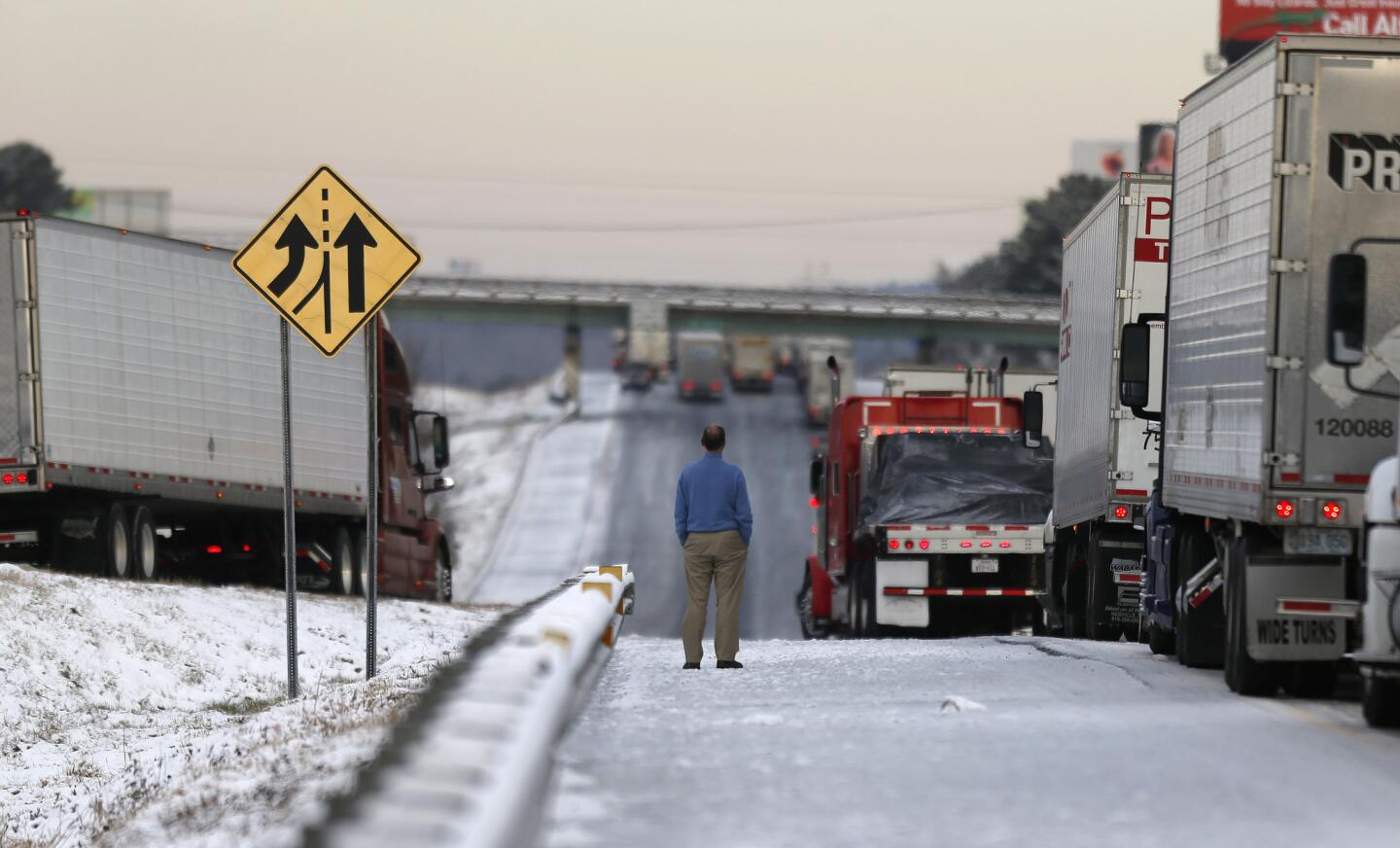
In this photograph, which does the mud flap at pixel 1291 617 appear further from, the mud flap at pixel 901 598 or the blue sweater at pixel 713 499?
the mud flap at pixel 901 598

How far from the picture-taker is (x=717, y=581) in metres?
14.5

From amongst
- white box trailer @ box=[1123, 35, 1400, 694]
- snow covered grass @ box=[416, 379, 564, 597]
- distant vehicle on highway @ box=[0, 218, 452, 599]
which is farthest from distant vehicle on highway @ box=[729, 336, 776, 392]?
white box trailer @ box=[1123, 35, 1400, 694]

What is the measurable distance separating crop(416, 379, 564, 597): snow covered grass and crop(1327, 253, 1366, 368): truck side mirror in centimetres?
4342

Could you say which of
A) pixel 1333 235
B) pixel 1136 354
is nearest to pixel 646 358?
pixel 1136 354

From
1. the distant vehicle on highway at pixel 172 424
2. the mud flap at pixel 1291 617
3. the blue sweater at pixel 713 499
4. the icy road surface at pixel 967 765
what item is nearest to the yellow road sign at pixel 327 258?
the blue sweater at pixel 713 499

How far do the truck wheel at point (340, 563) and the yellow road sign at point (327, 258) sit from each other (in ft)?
54.4

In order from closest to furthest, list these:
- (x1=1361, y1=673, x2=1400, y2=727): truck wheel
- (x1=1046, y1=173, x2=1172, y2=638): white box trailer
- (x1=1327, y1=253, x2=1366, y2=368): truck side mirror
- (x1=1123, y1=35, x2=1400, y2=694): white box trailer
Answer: (x1=1361, y1=673, x2=1400, y2=727): truck wheel
(x1=1327, y1=253, x2=1366, y2=368): truck side mirror
(x1=1123, y1=35, x2=1400, y2=694): white box trailer
(x1=1046, y1=173, x2=1172, y2=638): white box trailer

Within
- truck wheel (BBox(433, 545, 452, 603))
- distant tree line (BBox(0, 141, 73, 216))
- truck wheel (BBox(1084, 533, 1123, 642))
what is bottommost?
truck wheel (BBox(433, 545, 452, 603))

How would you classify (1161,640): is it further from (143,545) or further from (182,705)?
(143,545)

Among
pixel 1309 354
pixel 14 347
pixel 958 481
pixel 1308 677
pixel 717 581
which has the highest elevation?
pixel 1309 354

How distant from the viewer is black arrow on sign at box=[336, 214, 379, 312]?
44.4 ft

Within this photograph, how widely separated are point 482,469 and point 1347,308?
3226 inches

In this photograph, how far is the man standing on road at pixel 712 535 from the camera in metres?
14.2

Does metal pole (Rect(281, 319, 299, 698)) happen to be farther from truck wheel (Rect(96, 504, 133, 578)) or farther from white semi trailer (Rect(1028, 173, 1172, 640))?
truck wheel (Rect(96, 504, 133, 578))
